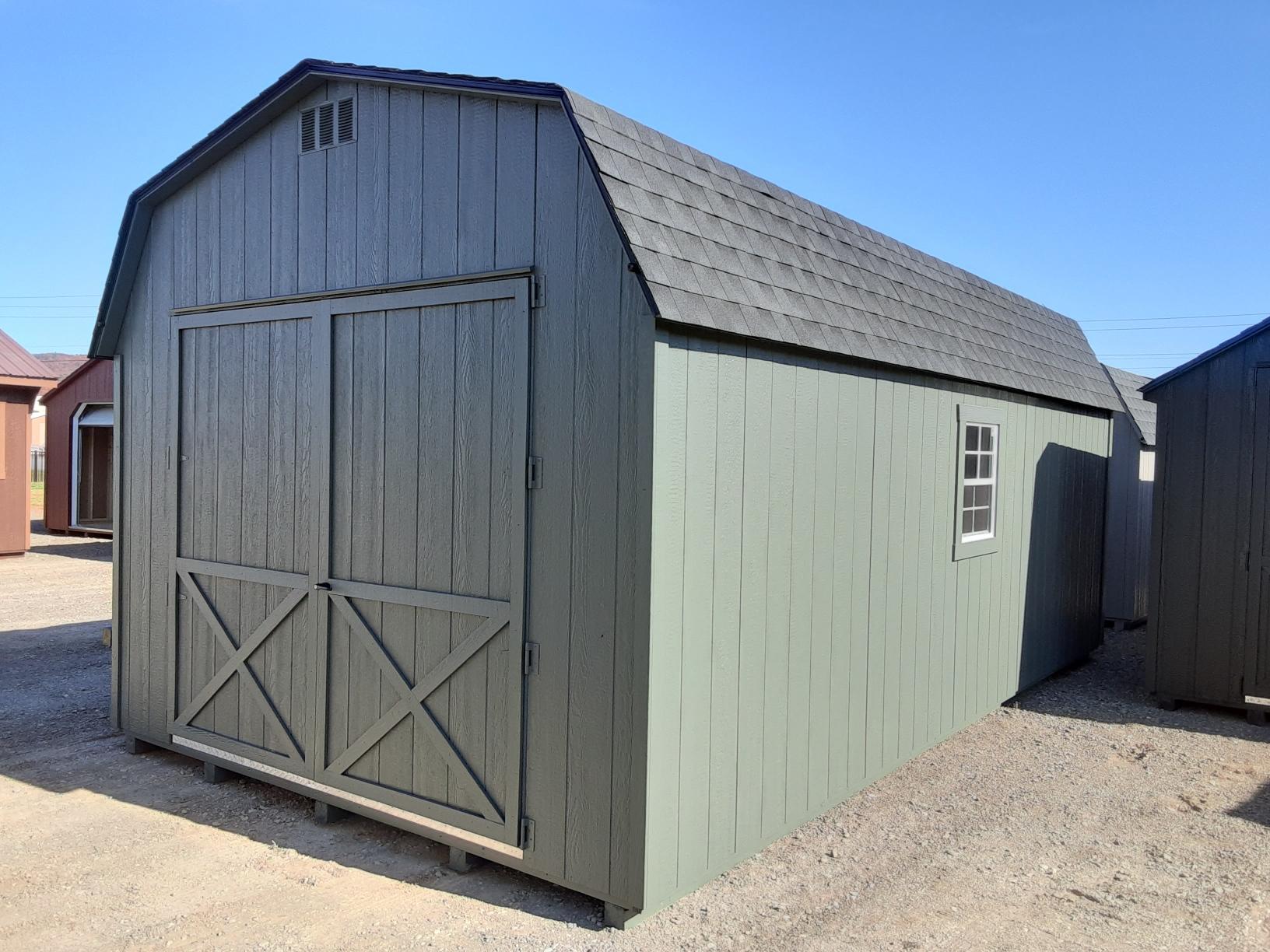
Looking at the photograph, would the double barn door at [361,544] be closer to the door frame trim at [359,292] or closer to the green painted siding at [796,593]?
the door frame trim at [359,292]

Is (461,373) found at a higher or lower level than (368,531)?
higher

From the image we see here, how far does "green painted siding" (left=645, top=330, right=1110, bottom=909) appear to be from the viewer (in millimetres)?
3432

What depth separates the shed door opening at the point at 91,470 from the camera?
18656mm

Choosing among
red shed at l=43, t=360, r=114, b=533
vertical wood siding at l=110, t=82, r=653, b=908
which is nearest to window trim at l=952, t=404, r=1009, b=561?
vertical wood siding at l=110, t=82, r=653, b=908

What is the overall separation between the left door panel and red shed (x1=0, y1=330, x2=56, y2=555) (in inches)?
465

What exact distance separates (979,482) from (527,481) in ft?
12.9

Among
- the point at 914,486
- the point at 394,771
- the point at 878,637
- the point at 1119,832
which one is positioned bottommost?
the point at 1119,832

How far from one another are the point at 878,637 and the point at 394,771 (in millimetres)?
2698

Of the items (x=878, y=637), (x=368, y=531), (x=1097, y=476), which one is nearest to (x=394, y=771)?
(x=368, y=531)

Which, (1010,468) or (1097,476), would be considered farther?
(1097,476)

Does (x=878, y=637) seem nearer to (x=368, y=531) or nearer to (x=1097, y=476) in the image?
(x=368, y=531)

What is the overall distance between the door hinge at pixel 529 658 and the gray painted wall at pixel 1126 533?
9.10 meters

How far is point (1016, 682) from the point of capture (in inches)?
279

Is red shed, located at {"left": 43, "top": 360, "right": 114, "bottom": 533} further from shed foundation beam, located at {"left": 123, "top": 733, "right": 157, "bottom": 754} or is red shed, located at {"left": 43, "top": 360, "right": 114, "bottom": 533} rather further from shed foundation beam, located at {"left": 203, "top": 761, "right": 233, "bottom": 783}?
shed foundation beam, located at {"left": 203, "top": 761, "right": 233, "bottom": 783}
